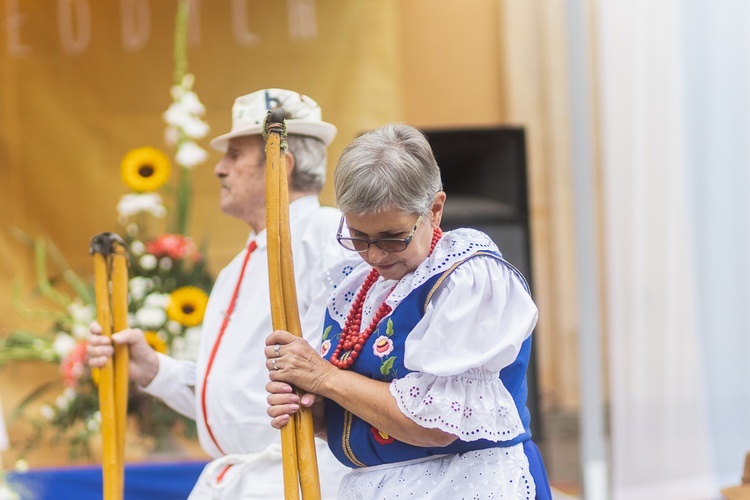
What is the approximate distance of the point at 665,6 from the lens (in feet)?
10.9

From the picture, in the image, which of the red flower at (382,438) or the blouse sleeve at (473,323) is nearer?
the blouse sleeve at (473,323)

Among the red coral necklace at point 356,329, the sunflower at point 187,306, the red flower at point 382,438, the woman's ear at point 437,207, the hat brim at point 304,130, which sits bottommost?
the sunflower at point 187,306

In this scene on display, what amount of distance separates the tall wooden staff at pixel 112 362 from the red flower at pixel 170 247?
1.50 meters

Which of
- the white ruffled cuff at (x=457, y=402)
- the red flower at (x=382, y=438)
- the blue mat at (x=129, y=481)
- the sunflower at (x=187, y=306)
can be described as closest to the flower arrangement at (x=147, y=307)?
the sunflower at (x=187, y=306)

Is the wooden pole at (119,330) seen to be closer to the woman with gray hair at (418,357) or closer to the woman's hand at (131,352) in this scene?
the woman's hand at (131,352)

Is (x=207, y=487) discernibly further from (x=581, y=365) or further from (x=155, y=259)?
(x=581, y=365)

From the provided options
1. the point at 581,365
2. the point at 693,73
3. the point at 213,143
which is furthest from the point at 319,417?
the point at 581,365

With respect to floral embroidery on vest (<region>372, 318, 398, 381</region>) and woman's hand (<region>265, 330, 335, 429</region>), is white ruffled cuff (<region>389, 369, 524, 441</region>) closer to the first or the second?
floral embroidery on vest (<region>372, 318, 398, 381</region>)

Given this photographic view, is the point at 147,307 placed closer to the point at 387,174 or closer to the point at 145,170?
the point at 145,170

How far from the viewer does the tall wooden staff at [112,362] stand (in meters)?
2.21

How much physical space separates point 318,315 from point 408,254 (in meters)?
0.43

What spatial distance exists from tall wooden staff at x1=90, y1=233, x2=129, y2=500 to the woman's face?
780mm

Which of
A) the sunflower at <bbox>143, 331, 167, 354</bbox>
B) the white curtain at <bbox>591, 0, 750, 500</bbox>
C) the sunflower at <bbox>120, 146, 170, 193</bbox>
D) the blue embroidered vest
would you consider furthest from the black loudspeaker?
the blue embroidered vest

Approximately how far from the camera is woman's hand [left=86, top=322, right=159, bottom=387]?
225 cm
